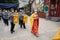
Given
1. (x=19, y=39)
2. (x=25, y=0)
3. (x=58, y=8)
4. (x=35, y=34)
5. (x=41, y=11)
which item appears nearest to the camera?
(x=19, y=39)

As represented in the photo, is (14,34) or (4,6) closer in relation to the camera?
(14,34)

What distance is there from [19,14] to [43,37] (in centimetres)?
367

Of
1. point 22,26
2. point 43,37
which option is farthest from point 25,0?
point 43,37

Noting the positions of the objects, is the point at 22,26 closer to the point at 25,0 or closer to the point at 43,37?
the point at 43,37

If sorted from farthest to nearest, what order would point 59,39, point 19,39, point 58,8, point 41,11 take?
point 41,11, point 58,8, point 19,39, point 59,39

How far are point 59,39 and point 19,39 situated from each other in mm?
6507

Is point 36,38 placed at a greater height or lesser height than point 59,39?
lesser

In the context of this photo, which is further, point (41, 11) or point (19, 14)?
point (41, 11)

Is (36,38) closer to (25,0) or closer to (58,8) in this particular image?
(58,8)

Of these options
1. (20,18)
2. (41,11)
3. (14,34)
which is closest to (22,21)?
(20,18)

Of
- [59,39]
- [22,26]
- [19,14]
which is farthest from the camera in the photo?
[22,26]

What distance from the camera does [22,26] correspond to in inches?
710

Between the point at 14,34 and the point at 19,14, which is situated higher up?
the point at 19,14

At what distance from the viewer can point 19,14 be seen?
54.6ft
